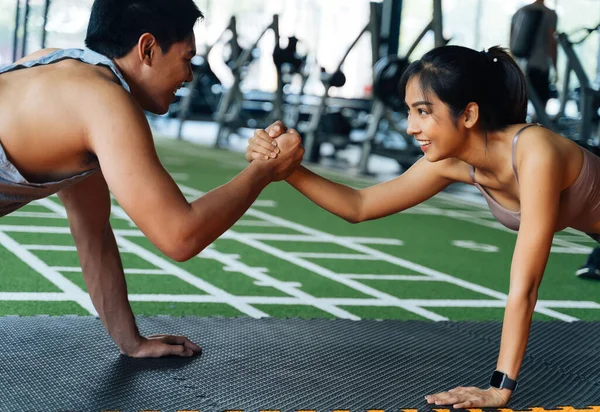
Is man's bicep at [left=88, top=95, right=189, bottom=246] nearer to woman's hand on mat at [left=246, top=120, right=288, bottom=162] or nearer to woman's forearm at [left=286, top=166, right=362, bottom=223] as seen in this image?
woman's hand on mat at [left=246, top=120, right=288, bottom=162]

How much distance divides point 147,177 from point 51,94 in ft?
0.89

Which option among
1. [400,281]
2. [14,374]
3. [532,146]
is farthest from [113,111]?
[400,281]

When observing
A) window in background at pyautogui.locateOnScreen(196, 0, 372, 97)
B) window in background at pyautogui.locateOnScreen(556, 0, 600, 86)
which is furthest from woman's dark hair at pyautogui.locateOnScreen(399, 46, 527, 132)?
window in background at pyautogui.locateOnScreen(196, 0, 372, 97)

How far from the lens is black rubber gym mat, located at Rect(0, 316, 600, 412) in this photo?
1979 mm

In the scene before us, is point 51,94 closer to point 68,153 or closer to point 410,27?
point 68,153

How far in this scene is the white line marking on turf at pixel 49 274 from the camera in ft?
9.86

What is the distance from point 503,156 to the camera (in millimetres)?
2127

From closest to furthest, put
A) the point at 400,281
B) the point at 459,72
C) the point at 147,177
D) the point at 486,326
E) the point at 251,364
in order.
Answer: the point at 147,177
the point at 459,72
the point at 251,364
the point at 486,326
the point at 400,281

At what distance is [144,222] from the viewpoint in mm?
1698

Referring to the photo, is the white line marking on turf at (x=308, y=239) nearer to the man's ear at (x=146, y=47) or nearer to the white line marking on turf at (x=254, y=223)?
the white line marking on turf at (x=254, y=223)

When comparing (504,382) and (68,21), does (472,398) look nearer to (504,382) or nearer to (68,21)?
(504,382)

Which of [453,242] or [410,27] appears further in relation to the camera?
[410,27]

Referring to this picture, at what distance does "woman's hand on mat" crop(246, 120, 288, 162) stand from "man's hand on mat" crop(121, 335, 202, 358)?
0.58 meters

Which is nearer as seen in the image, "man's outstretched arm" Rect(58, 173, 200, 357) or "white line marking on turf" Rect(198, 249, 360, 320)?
"man's outstretched arm" Rect(58, 173, 200, 357)
